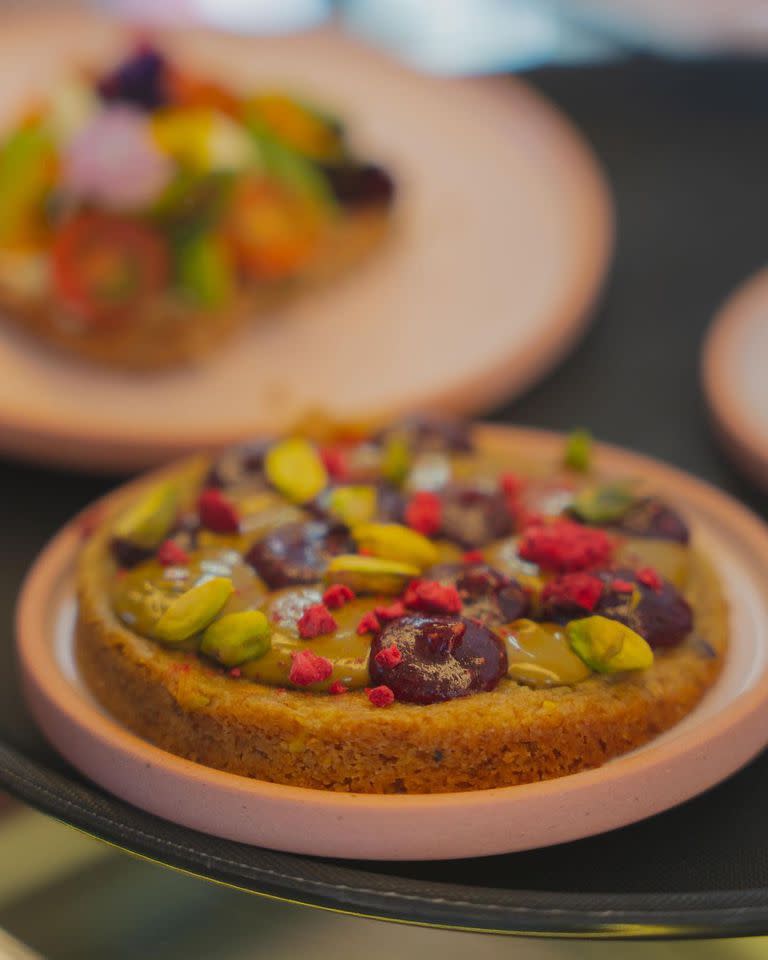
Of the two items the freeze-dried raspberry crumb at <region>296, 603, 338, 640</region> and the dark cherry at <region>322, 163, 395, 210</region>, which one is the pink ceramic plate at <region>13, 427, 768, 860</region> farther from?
the dark cherry at <region>322, 163, 395, 210</region>

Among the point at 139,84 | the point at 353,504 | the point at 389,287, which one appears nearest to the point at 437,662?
the point at 353,504

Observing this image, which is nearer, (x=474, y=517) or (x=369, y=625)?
(x=369, y=625)

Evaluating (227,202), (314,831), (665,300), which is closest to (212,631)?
(314,831)

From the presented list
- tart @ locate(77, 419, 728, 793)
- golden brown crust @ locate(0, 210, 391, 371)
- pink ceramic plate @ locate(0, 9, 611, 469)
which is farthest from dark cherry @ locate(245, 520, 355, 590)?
golden brown crust @ locate(0, 210, 391, 371)

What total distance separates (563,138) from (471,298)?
60 cm

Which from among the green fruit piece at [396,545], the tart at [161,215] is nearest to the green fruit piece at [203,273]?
the tart at [161,215]

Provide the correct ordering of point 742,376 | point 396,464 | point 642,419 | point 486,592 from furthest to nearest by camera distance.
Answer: point 642,419
point 742,376
point 396,464
point 486,592

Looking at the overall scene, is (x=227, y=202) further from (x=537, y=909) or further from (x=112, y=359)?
(x=537, y=909)

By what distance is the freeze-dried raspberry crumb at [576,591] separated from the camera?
1150 millimetres

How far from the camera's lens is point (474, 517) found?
1.30 m

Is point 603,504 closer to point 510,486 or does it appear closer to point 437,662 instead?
point 510,486

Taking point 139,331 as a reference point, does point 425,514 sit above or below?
above

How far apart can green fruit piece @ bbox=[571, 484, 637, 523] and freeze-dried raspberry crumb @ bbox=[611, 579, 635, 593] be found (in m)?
0.15

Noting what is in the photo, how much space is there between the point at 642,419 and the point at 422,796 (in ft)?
3.38
